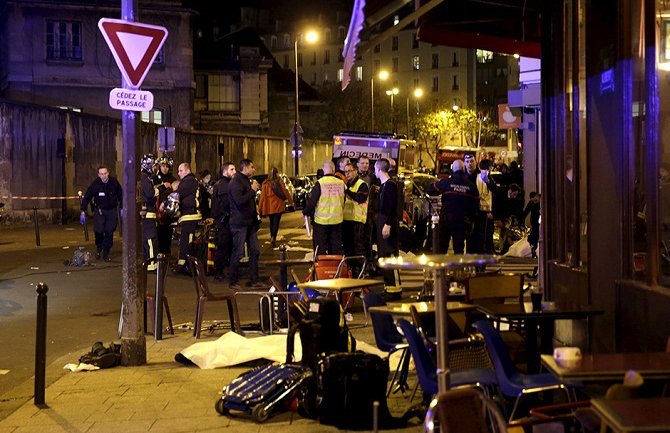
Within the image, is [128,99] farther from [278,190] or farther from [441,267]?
[278,190]

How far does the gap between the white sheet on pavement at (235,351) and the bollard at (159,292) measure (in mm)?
1227

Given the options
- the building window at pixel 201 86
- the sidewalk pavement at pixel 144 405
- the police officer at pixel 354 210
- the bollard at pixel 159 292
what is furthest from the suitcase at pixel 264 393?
the building window at pixel 201 86

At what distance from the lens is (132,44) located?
9391mm

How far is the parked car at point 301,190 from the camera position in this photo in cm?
4000

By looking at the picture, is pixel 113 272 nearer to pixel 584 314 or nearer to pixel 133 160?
pixel 133 160

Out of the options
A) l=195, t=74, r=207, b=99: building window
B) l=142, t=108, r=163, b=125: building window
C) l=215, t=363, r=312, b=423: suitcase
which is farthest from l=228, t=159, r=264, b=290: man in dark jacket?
l=195, t=74, r=207, b=99: building window

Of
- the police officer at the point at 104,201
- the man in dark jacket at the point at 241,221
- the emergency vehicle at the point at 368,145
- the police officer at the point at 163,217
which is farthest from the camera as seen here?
the emergency vehicle at the point at 368,145

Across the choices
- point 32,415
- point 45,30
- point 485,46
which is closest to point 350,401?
point 32,415

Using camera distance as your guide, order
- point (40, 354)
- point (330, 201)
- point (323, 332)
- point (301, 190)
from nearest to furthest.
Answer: point (323, 332) → point (40, 354) → point (330, 201) → point (301, 190)

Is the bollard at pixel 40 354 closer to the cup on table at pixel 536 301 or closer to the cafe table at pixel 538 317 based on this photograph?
the cafe table at pixel 538 317

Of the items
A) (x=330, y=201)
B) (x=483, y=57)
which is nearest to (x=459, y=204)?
(x=330, y=201)

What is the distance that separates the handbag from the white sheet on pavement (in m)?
12.4

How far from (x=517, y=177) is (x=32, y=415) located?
888 inches

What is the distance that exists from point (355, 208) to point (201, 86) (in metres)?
52.5
